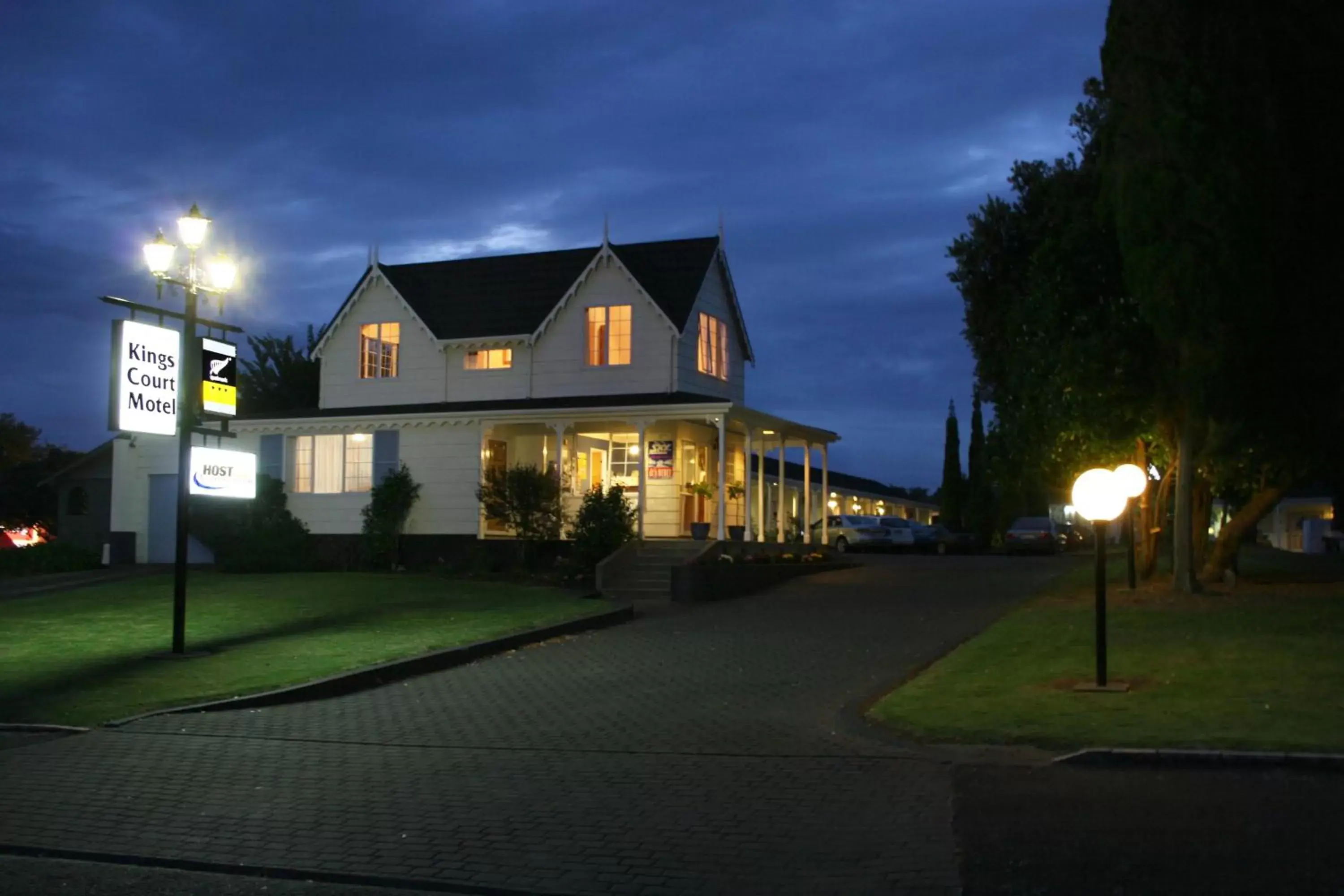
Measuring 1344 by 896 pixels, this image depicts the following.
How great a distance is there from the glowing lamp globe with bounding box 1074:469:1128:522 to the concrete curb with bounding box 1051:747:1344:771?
394 cm

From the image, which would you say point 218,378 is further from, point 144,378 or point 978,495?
point 978,495

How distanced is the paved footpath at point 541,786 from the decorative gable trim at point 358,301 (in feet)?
62.4

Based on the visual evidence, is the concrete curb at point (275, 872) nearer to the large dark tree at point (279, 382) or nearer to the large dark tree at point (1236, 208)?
the large dark tree at point (1236, 208)

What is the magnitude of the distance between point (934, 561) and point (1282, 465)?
14.3 metres

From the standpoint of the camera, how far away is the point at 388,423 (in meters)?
30.8

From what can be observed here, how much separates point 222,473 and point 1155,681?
11594 mm

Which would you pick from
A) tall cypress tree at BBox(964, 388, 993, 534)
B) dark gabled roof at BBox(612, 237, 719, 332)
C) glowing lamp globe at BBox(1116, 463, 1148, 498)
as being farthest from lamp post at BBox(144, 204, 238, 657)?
tall cypress tree at BBox(964, 388, 993, 534)

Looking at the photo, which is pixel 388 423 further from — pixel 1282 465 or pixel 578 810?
pixel 578 810

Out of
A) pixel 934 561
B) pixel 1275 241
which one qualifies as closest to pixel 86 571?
pixel 934 561

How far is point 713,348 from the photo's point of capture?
32625 millimetres

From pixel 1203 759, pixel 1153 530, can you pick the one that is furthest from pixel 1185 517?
pixel 1203 759

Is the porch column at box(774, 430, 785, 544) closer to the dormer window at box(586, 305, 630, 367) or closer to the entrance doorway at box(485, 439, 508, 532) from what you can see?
the dormer window at box(586, 305, 630, 367)

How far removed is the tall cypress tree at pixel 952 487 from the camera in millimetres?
58875

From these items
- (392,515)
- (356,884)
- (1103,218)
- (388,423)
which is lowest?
(356,884)
